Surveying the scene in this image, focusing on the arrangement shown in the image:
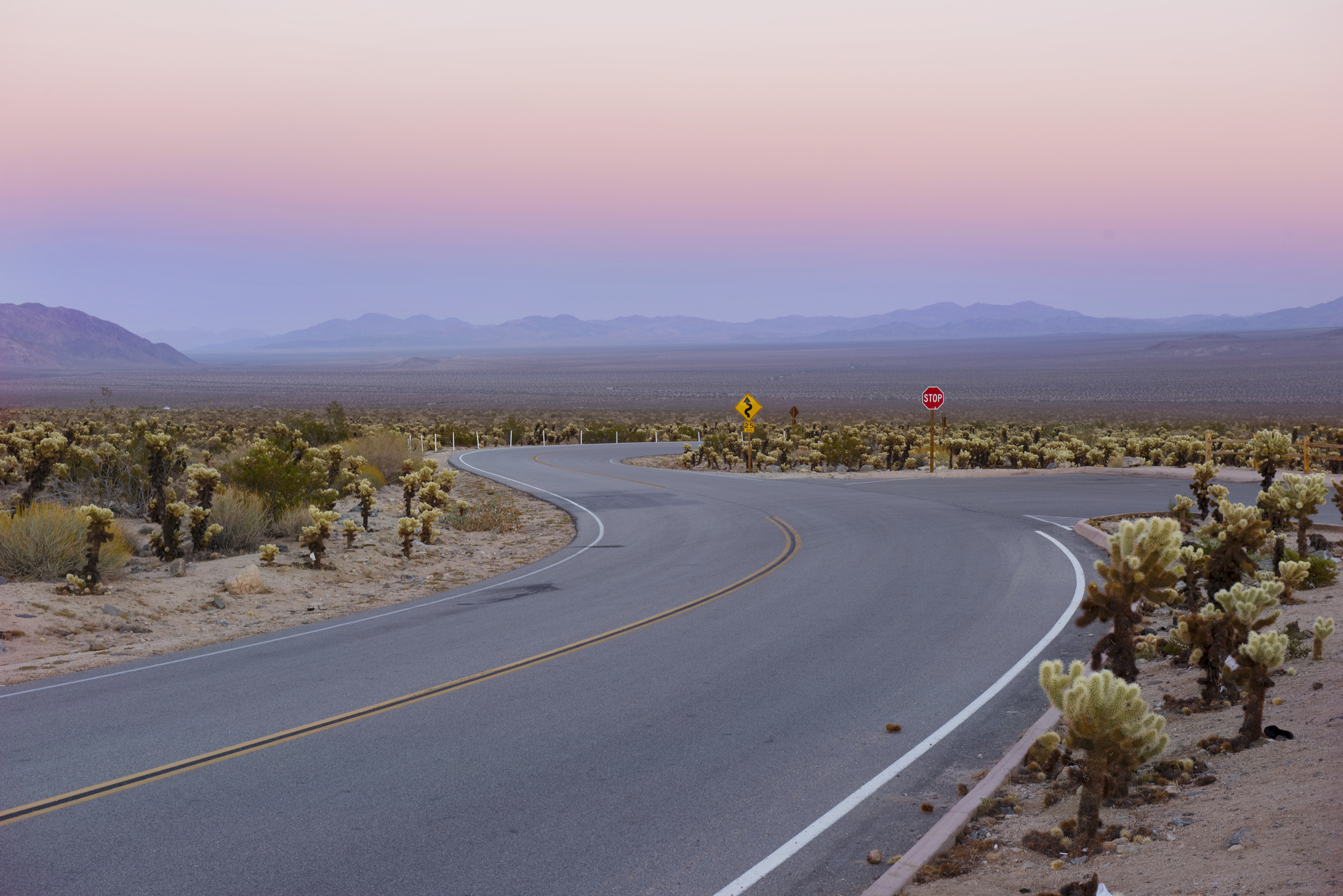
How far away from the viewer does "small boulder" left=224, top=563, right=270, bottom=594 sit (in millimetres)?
14664

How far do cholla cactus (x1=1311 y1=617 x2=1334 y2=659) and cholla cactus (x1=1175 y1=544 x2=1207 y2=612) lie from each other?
4.11ft

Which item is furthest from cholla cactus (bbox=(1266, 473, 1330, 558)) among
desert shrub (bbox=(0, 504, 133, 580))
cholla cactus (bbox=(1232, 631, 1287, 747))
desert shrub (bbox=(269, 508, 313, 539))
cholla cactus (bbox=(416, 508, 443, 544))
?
desert shrub (bbox=(0, 504, 133, 580))

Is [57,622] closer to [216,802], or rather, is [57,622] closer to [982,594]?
[216,802]

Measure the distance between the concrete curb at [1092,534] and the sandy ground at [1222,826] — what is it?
386 inches

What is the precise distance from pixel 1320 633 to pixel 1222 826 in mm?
3439

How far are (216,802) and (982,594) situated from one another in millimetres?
9687

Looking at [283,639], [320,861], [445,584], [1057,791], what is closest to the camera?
[320,861]

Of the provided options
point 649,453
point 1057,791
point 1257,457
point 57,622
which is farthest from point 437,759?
point 649,453

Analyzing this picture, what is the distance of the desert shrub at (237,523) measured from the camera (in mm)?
17703

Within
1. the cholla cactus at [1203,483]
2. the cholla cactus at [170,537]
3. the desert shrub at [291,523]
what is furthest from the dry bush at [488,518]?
the cholla cactus at [1203,483]

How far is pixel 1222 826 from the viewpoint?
17.6ft

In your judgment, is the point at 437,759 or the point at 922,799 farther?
the point at 437,759

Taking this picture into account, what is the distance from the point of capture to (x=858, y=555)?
16219mm

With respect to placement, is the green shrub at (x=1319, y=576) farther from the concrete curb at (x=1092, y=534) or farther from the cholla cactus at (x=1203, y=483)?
the cholla cactus at (x=1203, y=483)
